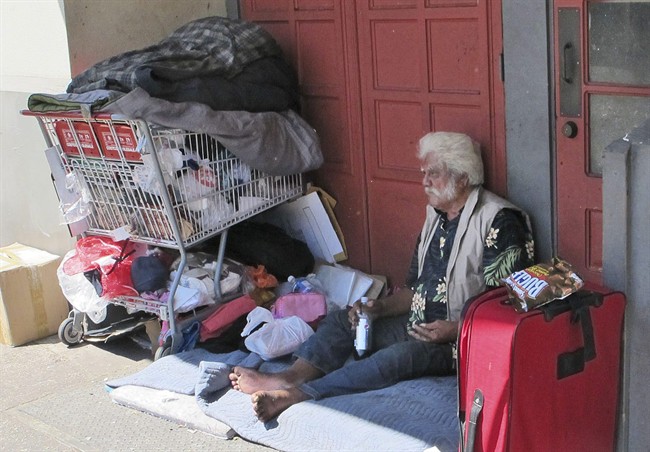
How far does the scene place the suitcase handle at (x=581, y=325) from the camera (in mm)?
3574

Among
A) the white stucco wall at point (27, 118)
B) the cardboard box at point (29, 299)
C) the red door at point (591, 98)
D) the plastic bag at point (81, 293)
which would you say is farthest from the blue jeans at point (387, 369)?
the white stucco wall at point (27, 118)

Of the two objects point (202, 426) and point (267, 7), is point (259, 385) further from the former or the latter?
point (267, 7)

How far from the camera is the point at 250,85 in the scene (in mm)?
5277

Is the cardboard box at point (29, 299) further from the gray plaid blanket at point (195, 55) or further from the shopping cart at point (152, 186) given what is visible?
the gray plaid blanket at point (195, 55)

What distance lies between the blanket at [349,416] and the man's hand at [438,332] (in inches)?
7.1

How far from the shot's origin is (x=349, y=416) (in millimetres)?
4324

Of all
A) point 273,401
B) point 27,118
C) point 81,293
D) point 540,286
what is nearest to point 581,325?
point 540,286

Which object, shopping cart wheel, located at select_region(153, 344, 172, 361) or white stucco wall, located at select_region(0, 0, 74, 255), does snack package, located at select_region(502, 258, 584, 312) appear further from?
white stucco wall, located at select_region(0, 0, 74, 255)

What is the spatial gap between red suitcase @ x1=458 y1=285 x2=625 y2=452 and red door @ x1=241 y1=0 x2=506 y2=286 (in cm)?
132

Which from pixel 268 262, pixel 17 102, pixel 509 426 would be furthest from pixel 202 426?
pixel 17 102

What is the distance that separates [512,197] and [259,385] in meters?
1.43

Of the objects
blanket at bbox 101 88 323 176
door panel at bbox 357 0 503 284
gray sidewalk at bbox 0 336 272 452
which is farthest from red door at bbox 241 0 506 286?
gray sidewalk at bbox 0 336 272 452

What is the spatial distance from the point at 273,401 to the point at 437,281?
2.97 ft

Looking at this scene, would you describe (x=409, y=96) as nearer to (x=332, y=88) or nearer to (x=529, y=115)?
(x=332, y=88)
